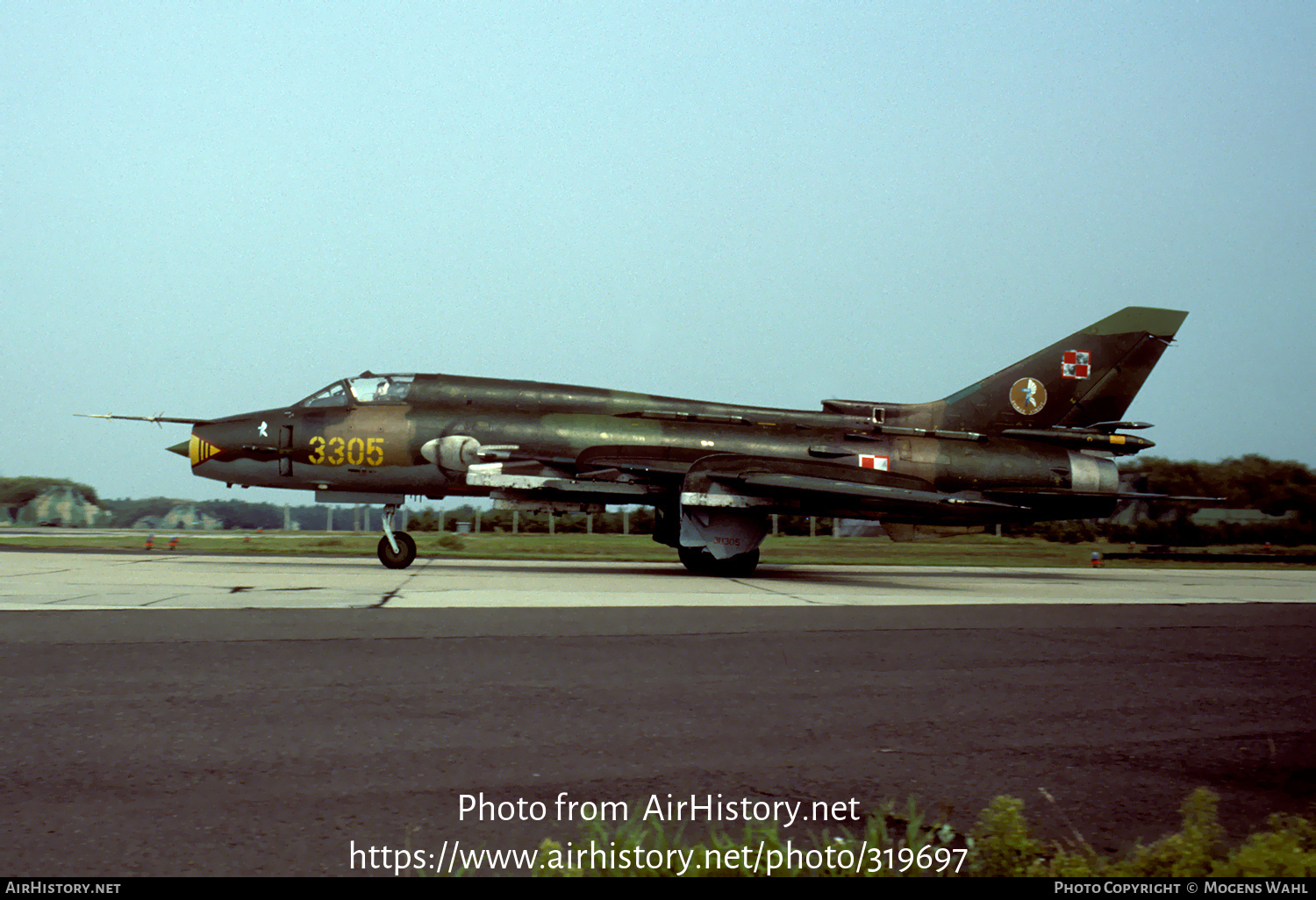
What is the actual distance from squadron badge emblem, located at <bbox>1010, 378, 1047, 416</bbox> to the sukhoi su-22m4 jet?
3 cm

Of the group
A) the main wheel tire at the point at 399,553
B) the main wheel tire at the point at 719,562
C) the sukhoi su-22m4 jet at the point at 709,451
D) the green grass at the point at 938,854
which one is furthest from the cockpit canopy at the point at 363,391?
the green grass at the point at 938,854

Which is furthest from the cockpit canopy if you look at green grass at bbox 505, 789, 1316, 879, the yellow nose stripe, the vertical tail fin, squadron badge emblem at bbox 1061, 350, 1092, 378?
green grass at bbox 505, 789, 1316, 879

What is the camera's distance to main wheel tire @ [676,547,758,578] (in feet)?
54.6

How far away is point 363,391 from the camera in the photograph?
17031mm

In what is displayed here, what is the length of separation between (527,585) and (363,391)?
5.97 m

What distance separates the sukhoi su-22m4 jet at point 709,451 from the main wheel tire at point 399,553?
0.09 ft

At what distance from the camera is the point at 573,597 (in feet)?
37.3

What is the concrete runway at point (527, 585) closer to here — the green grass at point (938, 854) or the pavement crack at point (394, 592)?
the pavement crack at point (394, 592)

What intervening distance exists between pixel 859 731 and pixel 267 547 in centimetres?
1784

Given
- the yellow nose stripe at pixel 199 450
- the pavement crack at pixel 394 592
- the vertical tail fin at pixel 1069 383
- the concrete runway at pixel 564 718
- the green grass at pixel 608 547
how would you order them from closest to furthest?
the concrete runway at pixel 564 718
the pavement crack at pixel 394 592
the yellow nose stripe at pixel 199 450
the vertical tail fin at pixel 1069 383
the green grass at pixel 608 547

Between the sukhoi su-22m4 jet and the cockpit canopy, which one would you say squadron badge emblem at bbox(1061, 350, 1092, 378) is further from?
the cockpit canopy

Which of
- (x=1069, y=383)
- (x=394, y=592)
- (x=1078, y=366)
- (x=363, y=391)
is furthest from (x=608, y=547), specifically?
(x=1078, y=366)

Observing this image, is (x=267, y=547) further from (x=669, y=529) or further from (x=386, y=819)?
(x=386, y=819)

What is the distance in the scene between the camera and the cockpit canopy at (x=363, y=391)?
17000mm
